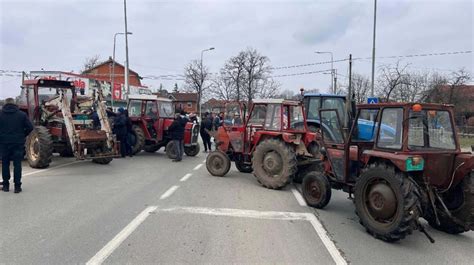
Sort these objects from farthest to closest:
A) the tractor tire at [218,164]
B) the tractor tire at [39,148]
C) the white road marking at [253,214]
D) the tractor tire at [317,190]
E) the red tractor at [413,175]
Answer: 1. the tractor tire at [39,148]
2. the tractor tire at [218,164]
3. the tractor tire at [317,190]
4. the white road marking at [253,214]
5. the red tractor at [413,175]

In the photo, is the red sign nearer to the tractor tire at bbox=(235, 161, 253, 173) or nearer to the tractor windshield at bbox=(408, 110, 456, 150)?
the tractor tire at bbox=(235, 161, 253, 173)

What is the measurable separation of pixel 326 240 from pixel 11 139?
6592 millimetres

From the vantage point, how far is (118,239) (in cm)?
531

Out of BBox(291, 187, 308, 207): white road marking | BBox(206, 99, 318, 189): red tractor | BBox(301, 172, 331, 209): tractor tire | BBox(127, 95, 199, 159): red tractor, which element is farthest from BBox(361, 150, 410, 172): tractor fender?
BBox(127, 95, 199, 159): red tractor

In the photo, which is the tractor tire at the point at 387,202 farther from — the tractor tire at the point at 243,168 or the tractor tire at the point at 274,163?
the tractor tire at the point at 243,168

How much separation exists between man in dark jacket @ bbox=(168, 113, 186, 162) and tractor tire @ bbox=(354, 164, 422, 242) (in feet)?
30.0

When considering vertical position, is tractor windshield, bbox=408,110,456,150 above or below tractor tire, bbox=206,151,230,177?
above

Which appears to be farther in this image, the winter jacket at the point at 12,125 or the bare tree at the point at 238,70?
the bare tree at the point at 238,70

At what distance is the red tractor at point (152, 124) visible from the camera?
616 inches

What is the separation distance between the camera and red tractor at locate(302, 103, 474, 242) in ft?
18.0

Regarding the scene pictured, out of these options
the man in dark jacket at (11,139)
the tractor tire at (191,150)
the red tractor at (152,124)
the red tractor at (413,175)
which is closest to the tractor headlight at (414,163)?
the red tractor at (413,175)

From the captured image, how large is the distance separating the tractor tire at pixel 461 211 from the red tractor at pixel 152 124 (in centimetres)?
1088

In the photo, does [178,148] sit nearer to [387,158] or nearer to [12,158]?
[12,158]

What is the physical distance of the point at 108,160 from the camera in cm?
1299
